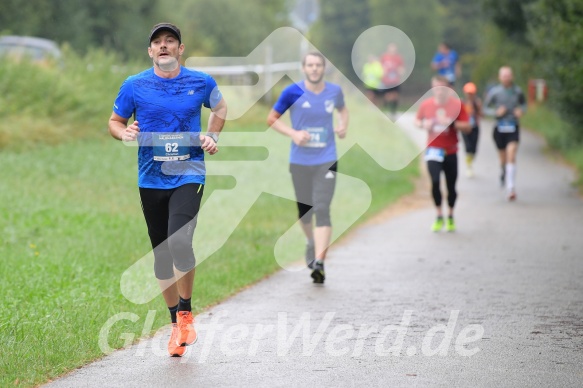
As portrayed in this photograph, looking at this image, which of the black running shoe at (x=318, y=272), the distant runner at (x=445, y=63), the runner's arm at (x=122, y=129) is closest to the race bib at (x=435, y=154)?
the black running shoe at (x=318, y=272)

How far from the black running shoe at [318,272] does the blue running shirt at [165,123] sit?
326cm

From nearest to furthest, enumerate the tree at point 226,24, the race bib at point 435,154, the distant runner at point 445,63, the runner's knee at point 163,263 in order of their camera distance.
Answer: the runner's knee at point 163,263 < the race bib at point 435,154 < the distant runner at point 445,63 < the tree at point 226,24

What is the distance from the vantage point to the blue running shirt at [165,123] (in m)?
7.00

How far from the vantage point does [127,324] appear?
314 inches

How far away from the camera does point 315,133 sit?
1042 centimetres

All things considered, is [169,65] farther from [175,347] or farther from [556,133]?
[556,133]

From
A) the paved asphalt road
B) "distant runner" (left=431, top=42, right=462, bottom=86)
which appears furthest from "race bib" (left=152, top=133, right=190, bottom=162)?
"distant runner" (left=431, top=42, right=462, bottom=86)

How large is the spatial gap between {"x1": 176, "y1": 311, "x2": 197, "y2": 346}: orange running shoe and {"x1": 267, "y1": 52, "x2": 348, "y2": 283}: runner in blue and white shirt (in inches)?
126

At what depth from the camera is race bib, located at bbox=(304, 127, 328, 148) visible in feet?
34.2

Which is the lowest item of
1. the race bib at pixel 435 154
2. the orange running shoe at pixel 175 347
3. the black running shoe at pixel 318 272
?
the black running shoe at pixel 318 272

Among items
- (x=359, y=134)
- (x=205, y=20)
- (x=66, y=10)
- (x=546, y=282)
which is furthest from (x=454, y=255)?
(x=205, y=20)

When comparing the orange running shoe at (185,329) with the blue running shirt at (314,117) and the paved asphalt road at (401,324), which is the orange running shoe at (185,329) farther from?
the blue running shirt at (314,117)

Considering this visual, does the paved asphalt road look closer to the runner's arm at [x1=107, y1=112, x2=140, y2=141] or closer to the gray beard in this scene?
the runner's arm at [x1=107, y1=112, x2=140, y2=141]

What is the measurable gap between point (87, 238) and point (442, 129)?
488 centimetres
